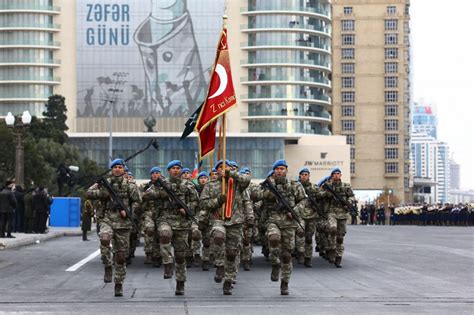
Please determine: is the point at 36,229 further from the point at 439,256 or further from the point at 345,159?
the point at 345,159

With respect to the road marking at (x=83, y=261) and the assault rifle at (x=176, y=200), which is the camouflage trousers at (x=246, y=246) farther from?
the assault rifle at (x=176, y=200)

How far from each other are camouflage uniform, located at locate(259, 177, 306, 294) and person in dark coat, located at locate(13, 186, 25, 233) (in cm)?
1979

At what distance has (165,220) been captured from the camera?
592 inches

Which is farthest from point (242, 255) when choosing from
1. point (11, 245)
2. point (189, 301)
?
point (11, 245)

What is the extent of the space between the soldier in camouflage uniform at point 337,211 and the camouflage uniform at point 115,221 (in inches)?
274

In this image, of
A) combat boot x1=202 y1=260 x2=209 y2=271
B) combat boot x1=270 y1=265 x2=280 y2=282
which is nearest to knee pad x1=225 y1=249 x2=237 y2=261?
combat boot x1=270 y1=265 x2=280 y2=282

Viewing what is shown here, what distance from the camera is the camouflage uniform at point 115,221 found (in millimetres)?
14453

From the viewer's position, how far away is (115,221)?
14602 millimetres

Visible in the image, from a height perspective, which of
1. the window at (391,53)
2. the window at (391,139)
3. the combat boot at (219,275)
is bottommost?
the combat boot at (219,275)

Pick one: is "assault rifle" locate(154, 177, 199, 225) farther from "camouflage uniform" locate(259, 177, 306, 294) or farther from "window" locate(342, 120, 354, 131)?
"window" locate(342, 120, 354, 131)

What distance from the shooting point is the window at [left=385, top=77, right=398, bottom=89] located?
495 ft

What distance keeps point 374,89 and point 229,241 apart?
13971 centimetres

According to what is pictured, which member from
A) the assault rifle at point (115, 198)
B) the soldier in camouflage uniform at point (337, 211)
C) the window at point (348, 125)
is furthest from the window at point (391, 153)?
the assault rifle at point (115, 198)

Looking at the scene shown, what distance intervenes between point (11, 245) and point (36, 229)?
9420 millimetres
